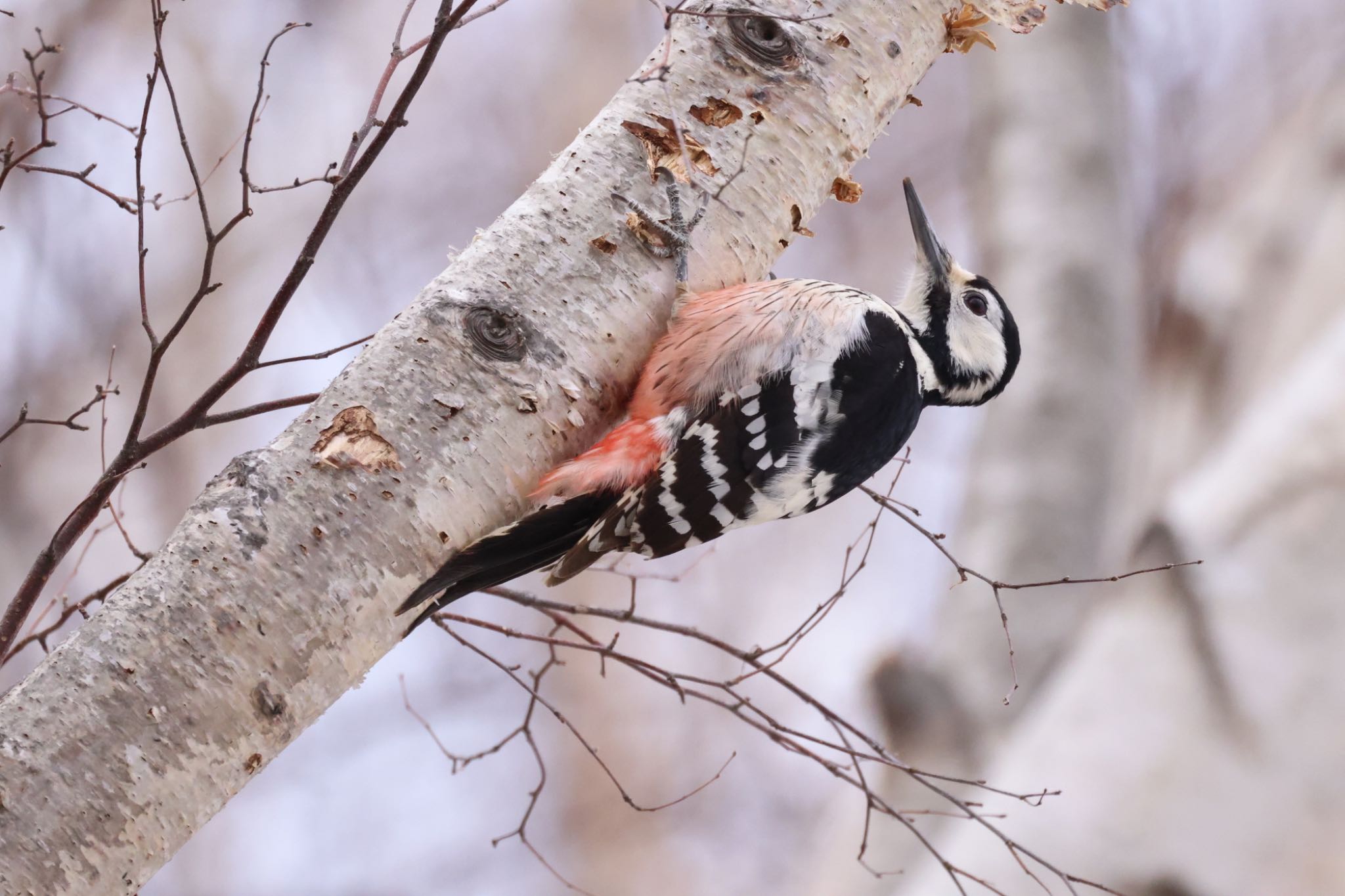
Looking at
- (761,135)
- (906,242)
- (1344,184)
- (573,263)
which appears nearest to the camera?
(573,263)

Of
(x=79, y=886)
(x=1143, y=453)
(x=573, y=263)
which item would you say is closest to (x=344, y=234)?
(x=1143, y=453)

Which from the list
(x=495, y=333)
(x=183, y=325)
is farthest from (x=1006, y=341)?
(x=183, y=325)

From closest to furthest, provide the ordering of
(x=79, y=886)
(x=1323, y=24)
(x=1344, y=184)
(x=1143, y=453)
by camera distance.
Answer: (x=79, y=886) → (x=1344, y=184) → (x=1323, y=24) → (x=1143, y=453)

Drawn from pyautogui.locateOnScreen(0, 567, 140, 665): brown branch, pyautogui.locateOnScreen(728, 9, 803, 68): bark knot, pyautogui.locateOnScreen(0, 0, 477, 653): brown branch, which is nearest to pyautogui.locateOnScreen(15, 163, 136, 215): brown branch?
pyautogui.locateOnScreen(0, 0, 477, 653): brown branch

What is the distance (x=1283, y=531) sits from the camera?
272 cm

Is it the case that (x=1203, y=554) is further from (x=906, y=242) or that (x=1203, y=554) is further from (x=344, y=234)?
(x=344, y=234)

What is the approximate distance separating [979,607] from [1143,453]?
45.6 inches

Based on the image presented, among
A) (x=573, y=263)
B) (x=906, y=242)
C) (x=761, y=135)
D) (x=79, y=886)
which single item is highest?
(x=906, y=242)

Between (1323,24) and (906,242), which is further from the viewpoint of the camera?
(906,242)

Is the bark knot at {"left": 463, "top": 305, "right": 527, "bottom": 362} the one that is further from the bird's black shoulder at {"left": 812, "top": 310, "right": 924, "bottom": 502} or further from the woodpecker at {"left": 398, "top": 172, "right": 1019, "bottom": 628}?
the bird's black shoulder at {"left": 812, "top": 310, "right": 924, "bottom": 502}

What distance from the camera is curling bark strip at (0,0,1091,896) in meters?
1.17

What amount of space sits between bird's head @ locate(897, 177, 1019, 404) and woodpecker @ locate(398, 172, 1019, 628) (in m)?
0.21

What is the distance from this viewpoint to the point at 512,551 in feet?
5.36

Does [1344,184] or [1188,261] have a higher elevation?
[1188,261]
